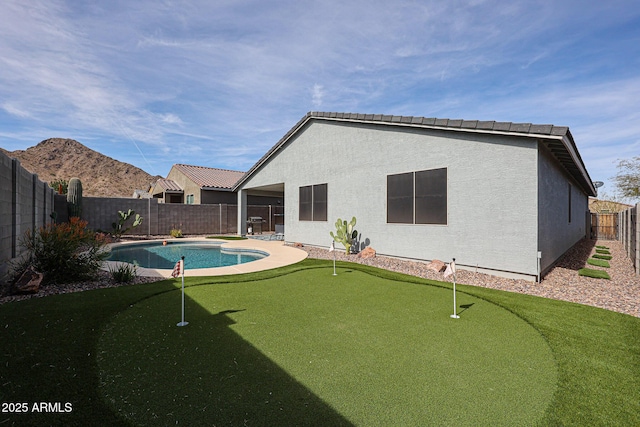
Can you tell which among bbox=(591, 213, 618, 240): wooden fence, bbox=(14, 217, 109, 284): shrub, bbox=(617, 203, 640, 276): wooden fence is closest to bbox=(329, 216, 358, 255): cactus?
bbox=(14, 217, 109, 284): shrub

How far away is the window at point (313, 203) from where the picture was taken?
13383 millimetres

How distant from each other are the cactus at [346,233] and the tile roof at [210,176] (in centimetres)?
1516

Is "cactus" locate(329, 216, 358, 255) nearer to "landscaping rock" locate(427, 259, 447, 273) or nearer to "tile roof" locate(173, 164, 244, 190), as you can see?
"landscaping rock" locate(427, 259, 447, 273)

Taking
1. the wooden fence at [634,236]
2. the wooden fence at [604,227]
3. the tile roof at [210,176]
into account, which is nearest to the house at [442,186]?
the wooden fence at [634,236]

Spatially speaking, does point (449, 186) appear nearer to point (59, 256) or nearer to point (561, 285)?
point (561, 285)

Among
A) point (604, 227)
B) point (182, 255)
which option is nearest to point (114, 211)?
point (182, 255)

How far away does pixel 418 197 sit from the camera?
9.66m

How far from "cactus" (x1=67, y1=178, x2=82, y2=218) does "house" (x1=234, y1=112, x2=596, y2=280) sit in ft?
43.6

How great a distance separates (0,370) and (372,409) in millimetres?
3908

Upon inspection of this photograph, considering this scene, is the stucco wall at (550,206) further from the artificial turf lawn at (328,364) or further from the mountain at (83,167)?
the mountain at (83,167)

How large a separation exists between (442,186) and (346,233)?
4.36 meters

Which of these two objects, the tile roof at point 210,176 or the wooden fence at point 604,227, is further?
the tile roof at point 210,176

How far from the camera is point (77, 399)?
8.45 feet

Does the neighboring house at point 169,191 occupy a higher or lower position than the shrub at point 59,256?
higher
